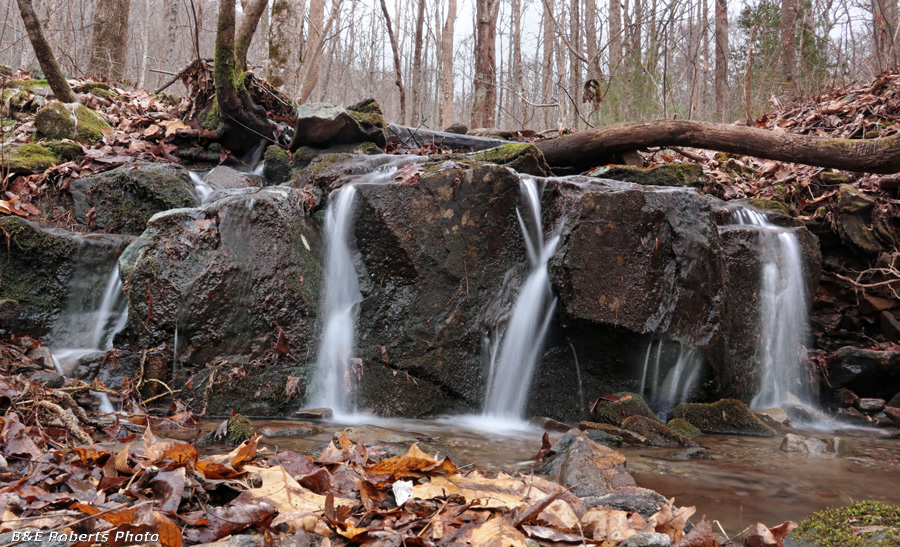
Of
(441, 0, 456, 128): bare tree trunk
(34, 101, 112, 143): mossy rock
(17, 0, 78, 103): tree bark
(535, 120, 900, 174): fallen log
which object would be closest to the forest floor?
(535, 120, 900, 174): fallen log

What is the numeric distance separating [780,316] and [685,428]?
2.22 metres

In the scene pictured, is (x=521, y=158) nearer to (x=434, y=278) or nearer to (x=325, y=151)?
(x=434, y=278)

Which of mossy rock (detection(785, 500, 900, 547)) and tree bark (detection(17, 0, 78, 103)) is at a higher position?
tree bark (detection(17, 0, 78, 103))

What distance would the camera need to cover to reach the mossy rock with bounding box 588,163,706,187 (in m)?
6.73

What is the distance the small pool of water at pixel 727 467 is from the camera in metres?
2.88

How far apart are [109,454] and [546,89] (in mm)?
20559

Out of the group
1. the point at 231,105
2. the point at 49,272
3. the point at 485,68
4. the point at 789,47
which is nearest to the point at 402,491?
the point at 49,272

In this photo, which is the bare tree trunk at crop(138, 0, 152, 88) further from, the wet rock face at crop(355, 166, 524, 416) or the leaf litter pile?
the leaf litter pile

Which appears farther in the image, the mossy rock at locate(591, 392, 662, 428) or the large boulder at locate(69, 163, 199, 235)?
the large boulder at locate(69, 163, 199, 235)

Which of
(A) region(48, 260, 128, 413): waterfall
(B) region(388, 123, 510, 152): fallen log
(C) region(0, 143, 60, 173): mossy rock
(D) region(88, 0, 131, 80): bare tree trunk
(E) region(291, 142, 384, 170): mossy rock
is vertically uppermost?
(D) region(88, 0, 131, 80): bare tree trunk

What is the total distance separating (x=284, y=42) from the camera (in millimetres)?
11008

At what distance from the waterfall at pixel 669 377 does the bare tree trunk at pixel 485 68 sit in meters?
8.57

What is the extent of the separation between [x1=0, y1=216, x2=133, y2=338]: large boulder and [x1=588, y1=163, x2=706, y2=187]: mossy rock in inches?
225

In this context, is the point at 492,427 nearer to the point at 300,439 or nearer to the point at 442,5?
the point at 300,439
